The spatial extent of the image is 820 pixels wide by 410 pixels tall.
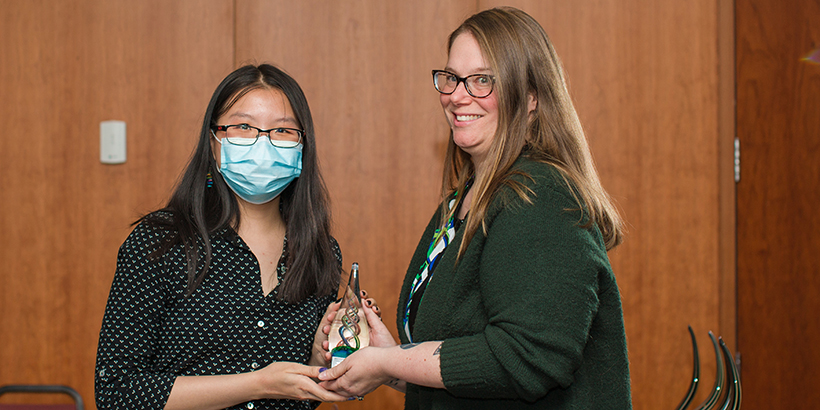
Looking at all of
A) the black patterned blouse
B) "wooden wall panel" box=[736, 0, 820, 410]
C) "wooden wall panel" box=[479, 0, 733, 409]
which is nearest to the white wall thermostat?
→ the black patterned blouse

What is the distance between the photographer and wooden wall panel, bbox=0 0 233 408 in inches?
94.1

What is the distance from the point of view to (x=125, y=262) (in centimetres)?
129

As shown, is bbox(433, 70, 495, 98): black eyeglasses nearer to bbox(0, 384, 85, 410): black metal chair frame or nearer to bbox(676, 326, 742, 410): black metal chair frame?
bbox(676, 326, 742, 410): black metal chair frame

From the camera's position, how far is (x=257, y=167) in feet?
4.65

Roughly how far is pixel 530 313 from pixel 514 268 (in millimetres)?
80

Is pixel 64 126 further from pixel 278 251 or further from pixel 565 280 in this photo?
pixel 565 280

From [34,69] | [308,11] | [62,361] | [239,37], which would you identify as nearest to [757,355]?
[308,11]

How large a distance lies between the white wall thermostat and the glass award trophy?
1.52m

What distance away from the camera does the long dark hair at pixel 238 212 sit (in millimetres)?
1382

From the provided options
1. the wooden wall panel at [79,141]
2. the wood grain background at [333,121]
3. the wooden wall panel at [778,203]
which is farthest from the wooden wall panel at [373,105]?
the wooden wall panel at [778,203]

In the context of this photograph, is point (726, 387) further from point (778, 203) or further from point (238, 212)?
point (238, 212)

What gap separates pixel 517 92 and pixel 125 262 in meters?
0.94

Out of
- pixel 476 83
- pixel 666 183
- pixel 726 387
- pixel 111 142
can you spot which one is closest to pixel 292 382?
pixel 476 83

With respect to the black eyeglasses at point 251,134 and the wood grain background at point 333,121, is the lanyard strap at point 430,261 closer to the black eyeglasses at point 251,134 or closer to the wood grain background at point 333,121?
the black eyeglasses at point 251,134
